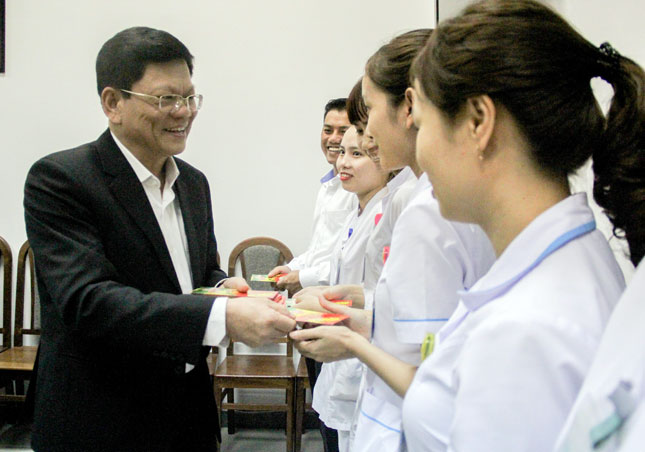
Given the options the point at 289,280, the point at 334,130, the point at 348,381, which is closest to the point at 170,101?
the point at 348,381

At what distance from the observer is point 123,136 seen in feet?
5.49

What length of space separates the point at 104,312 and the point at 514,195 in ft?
3.18

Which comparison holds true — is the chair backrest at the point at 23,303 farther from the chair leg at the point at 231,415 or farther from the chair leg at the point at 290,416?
the chair leg at the point at 290,416

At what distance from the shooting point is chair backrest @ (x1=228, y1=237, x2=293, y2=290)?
4082mm

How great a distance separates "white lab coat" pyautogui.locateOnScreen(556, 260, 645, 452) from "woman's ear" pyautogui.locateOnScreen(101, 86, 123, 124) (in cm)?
140

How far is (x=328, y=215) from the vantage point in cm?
358

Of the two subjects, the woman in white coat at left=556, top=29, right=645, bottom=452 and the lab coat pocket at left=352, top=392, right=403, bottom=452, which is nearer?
the woman in white coat at left=556, top=29, right=645, bottom=452

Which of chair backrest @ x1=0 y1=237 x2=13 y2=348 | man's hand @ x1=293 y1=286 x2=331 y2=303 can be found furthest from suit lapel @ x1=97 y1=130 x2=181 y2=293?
chair backrest @ x1=0 y1=237 x2=13 y2=348

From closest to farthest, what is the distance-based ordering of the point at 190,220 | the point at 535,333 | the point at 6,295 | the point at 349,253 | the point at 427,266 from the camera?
the point at 535,333, the point at 427,266, the point at 190,220, the point at 349,253, the point at 6,295

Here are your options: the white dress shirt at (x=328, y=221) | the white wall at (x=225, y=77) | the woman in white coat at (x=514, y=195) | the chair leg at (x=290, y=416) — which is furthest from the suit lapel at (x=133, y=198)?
the white wall at (x=225, y=77)

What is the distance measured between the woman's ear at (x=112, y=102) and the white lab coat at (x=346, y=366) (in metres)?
1.07

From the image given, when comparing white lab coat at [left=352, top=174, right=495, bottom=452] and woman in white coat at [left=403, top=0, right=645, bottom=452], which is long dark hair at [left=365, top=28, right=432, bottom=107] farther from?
woman in white coat at [left=403, top=0, right=645, bottom=452]

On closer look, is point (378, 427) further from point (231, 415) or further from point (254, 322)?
point (231, 415)

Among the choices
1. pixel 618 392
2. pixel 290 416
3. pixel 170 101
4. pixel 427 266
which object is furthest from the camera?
pixel 290 416
